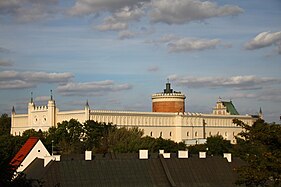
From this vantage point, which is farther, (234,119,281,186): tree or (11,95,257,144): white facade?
(11,95,257,144): white facade

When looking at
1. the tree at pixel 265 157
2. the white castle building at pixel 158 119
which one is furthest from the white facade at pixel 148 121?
the tree at pixel 265 157

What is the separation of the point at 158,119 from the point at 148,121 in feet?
9.50

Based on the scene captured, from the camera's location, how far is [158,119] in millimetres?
128250

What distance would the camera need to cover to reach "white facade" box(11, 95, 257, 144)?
392 feet

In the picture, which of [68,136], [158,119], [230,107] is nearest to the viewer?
[68,136]

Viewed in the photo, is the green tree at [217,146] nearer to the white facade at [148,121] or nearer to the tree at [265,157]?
the white facade at [148,121]

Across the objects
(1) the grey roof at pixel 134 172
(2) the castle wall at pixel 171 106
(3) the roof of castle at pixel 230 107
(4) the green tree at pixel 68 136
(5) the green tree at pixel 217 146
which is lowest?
(1) the grey roof at pixel 134 172

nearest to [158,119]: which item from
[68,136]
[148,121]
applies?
[148,121]

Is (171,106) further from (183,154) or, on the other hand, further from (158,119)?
(183,154)

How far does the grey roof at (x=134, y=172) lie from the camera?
127ft

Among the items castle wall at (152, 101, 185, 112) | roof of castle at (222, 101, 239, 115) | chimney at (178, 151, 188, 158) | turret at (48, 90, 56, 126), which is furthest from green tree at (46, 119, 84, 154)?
roof of castle at (222, 101, 239, 115)

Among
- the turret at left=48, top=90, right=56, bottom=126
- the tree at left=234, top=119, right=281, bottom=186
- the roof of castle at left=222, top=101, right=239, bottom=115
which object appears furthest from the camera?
the roof of castle at left=222, top=101, right=239, bottom=115

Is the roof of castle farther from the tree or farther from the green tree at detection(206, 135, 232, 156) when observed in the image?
the tree

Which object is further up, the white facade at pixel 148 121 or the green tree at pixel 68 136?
the white facade at pixel 148 121
